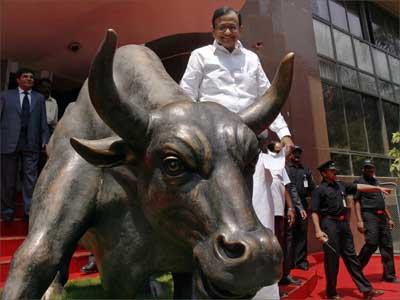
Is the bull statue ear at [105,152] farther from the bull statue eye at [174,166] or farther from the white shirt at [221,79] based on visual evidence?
the white shirt at [221,79]

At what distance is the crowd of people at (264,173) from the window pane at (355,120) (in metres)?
5.49

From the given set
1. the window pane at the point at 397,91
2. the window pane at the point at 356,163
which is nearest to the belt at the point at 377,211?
the window pane at the point at 356,163

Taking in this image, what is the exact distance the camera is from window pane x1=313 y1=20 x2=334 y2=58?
12.7m

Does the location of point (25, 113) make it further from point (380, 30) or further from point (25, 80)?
point (380, 30)

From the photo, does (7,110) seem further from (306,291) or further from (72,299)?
(306,291)

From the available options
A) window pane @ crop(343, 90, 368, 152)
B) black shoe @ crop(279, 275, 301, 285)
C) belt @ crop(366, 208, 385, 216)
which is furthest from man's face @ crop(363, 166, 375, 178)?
window pane @ crop(343, 90, 368, 152)

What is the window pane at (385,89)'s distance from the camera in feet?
50.5

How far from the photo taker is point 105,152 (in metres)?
2.11

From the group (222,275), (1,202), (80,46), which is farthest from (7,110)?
(222,275)

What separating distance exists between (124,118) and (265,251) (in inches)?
35.6

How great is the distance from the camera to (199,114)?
198cm

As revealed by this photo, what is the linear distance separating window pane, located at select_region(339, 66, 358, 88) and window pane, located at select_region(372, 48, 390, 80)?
6.52 feet

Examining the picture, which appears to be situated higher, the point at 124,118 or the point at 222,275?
the point at 124,118

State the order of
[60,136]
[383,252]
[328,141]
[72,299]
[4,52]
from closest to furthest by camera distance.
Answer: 1. [60,136]
2. [72,299]
3. [383,252]
4. [4,52]
5. [328,141]
